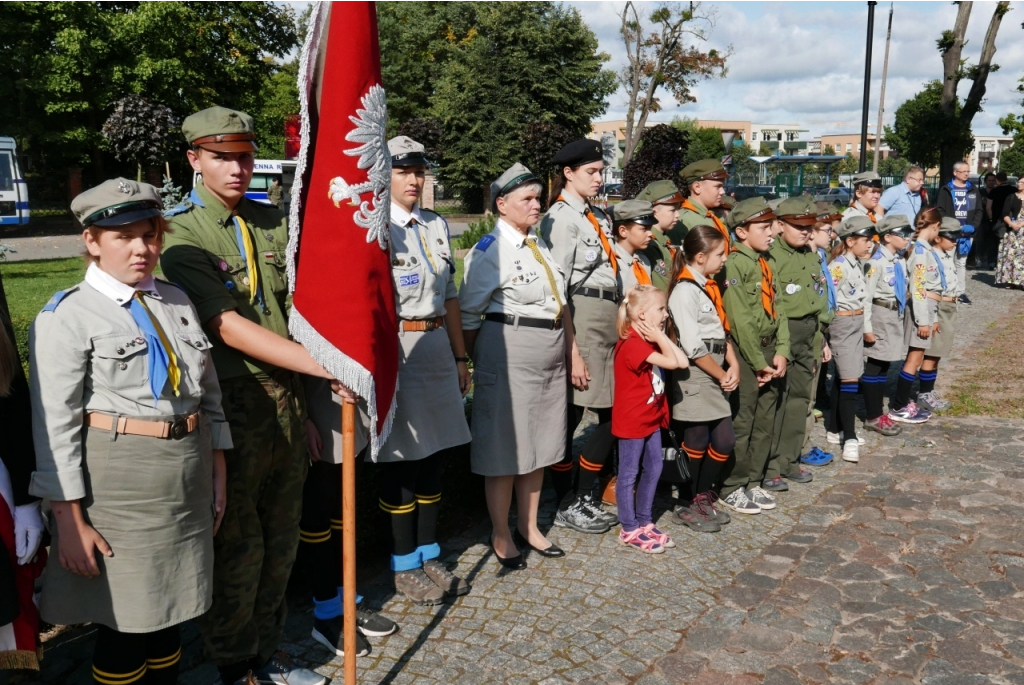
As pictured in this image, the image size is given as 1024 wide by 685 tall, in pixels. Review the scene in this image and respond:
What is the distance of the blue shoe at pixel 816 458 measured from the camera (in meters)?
7.28

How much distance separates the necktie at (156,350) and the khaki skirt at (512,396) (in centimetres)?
222

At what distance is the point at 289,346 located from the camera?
11.2 feet

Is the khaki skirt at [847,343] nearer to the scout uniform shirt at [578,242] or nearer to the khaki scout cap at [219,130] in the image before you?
the scout uniform shirt at [578,242]

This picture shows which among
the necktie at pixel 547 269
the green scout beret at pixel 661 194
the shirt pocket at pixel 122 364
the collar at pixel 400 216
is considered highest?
the green scout beret at pixel 661 194

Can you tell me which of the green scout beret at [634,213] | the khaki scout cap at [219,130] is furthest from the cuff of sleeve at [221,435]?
the green scout beret at [634,213]

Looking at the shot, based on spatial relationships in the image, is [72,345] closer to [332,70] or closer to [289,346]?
[289,346]

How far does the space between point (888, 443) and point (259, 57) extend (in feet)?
129

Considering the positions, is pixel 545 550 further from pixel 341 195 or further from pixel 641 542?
pixel 341 195

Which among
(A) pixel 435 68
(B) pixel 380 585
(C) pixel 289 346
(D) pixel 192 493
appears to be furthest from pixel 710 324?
(A) pixel 435 68

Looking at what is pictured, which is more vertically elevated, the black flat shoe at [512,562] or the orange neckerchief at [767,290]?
the orange neckerchief at [767,290]

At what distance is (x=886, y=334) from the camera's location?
7930 millimetres

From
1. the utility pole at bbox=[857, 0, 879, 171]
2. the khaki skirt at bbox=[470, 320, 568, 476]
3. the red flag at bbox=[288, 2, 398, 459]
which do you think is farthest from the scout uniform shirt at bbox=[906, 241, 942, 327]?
the utility pole at bbox=[857, 0, 879, 171]

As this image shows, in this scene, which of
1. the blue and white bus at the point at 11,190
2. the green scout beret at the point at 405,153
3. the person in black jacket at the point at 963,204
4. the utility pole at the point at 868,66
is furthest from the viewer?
the blue and white bus at the point at 11,190

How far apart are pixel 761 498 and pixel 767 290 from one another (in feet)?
4.84
